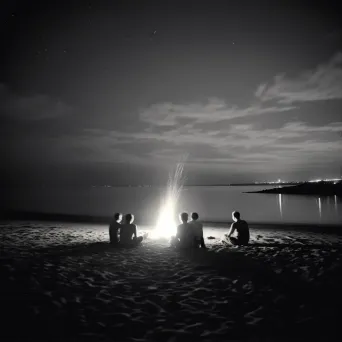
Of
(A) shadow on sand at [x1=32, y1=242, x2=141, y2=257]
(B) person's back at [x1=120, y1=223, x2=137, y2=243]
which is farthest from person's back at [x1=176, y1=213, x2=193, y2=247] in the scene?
(B) person's back at [x1=120, y1=223, x2=137, y2=243]

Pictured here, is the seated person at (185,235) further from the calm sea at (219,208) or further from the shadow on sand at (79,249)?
the calm sea at (219,208)

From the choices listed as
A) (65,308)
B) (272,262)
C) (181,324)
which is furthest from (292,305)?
(65,308)

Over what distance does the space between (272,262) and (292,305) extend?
429 centimetres

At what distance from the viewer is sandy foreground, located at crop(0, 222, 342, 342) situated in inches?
205

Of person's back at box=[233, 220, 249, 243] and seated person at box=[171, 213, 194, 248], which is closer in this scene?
seated person at box=[171, 213, 194, 248]

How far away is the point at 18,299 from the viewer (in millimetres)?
6379

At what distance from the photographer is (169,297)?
6.95 metres

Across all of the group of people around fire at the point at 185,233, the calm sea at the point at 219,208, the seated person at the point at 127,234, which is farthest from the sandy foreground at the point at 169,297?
the calm sea at the point at 219,208

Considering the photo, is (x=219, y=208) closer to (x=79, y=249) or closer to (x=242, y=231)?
(x=242, y=231)

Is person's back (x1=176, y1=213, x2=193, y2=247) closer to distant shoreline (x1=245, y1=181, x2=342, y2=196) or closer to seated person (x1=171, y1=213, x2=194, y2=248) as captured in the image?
seated person (x1=171, y1=213, x2=194, y2=248)

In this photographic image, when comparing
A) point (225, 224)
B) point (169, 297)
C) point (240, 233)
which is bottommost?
point (225, 224)

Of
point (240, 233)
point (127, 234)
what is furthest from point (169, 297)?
point (240, 233)

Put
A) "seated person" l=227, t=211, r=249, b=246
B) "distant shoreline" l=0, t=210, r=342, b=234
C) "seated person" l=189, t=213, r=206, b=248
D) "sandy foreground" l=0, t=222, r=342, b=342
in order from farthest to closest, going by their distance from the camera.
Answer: "distant shoreline" l=0, t=210, r=342, b=234 < "seated person" l=227, t=211, r=249, b=246 < "seated person" l=189, t=213, r=206, b=248 < "sandy foreground" l=0, t=222, r=342, b=342

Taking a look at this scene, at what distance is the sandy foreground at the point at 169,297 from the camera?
5219mm
